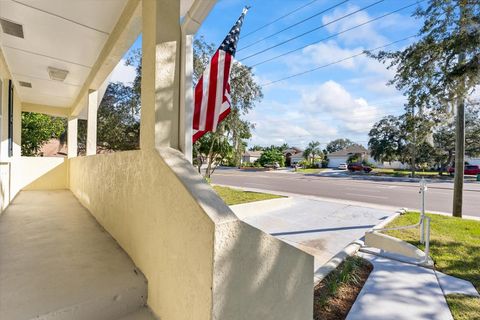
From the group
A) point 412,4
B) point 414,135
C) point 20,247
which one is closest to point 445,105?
point 414,135

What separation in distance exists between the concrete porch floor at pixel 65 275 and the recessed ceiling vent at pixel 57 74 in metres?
2.84

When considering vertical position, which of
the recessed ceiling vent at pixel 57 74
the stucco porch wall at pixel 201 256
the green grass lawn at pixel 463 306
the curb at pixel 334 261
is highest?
the recessed ceiling vent at pixel 57 74

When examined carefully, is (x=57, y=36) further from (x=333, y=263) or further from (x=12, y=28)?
(x=333, y=263)

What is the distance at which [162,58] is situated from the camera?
A: 190 cm

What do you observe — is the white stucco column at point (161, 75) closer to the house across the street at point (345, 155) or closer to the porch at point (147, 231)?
the porch at point (147, 231)

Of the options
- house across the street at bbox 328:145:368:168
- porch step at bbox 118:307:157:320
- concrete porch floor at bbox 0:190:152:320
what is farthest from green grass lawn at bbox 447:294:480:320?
house across the street at bbox 328:145:368:168

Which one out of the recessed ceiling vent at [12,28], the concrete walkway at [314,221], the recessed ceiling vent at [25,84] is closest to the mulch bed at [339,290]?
the concrete walkway at [314,221]

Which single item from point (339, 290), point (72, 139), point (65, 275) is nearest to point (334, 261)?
point (339, 290)

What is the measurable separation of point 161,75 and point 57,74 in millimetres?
4245

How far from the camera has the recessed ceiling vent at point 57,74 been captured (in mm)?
4567

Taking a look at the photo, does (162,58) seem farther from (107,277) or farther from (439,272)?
(439,272)

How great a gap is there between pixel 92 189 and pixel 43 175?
174 inches

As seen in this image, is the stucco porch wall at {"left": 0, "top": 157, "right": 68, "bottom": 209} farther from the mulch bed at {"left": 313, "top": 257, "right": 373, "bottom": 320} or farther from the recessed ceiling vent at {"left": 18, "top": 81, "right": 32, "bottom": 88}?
the mulch bed at {"left": 313, "top": 257, "right": 373, "bottom": 320}

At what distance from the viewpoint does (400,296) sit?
3057 mm
